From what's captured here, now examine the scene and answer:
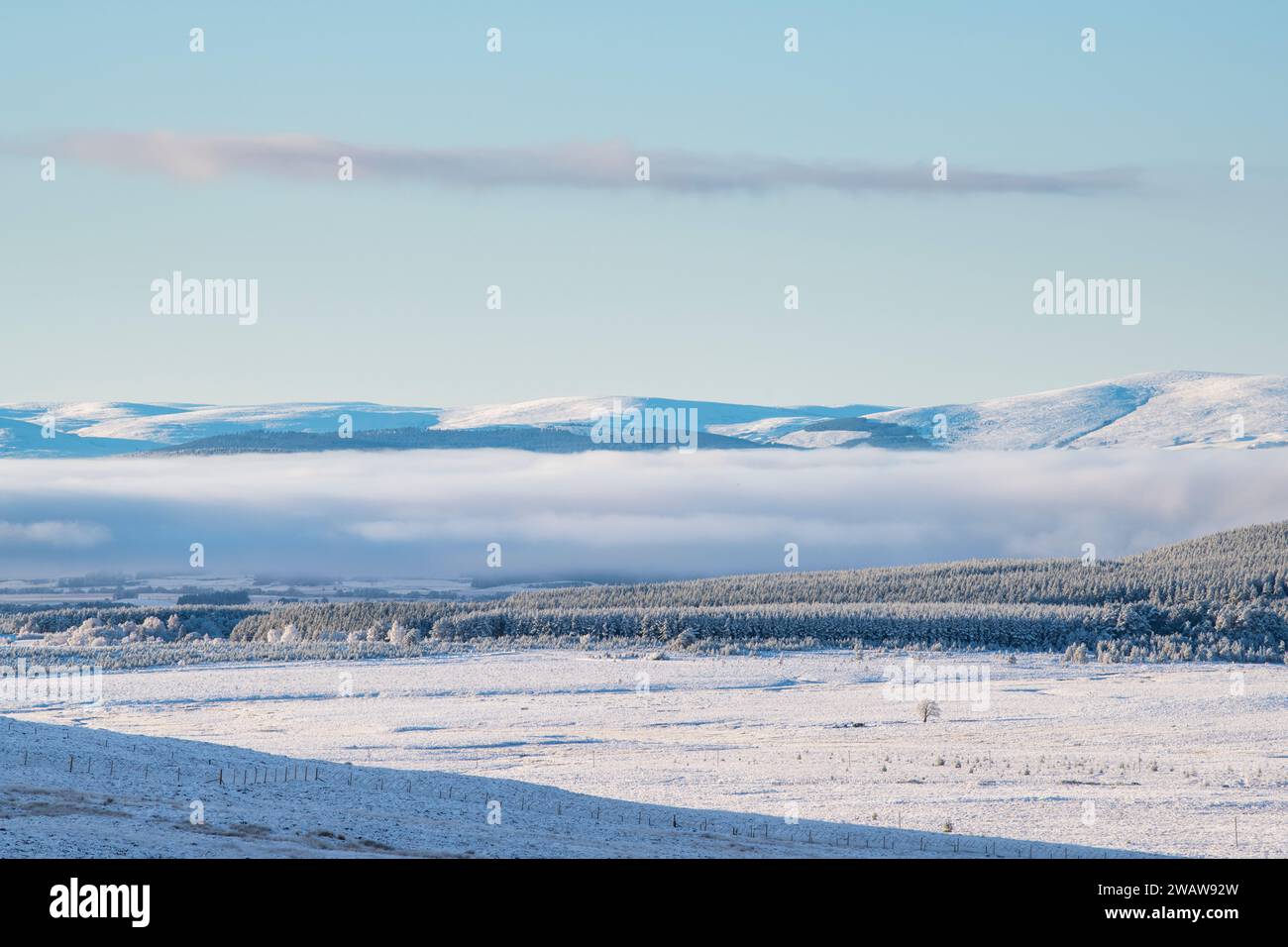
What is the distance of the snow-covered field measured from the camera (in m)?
33.3

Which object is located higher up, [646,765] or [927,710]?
[646,765]

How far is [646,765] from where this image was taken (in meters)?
51.2

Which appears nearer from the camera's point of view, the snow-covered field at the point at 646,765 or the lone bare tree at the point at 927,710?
the snow-covered field at the point at 646,765

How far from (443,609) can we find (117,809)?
4299 inches

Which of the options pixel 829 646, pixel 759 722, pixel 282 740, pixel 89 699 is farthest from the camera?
pixel 829 646

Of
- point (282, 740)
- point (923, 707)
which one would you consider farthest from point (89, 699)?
point (923, 707)

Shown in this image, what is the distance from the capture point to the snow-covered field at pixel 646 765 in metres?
33.3

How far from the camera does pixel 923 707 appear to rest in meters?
68.8

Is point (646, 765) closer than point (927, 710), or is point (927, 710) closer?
point (646, 765)

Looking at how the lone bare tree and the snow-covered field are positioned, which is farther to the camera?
the lone bare tree
